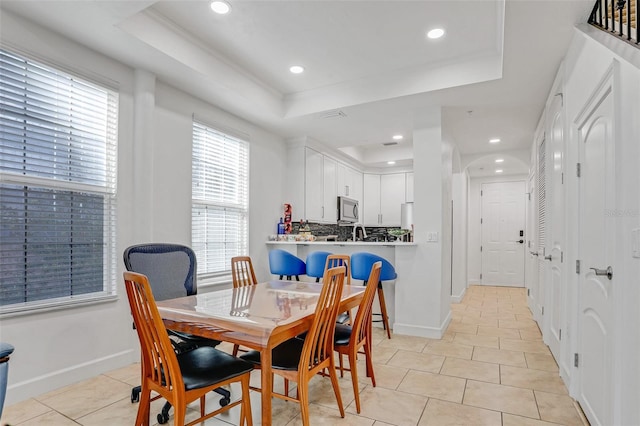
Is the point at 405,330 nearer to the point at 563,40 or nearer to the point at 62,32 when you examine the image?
the point at 563,40

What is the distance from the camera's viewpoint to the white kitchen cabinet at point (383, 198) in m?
7.03

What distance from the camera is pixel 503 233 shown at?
7777 mm

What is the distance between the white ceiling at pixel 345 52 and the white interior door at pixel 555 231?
0.44m

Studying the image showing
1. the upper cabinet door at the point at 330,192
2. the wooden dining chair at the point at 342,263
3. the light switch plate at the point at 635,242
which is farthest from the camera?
the upper cabinet door at the point at 330,192

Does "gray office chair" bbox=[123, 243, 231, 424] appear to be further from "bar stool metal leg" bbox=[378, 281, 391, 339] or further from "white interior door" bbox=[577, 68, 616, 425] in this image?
"white interior door" bbox=[577, 68, 616, 425]

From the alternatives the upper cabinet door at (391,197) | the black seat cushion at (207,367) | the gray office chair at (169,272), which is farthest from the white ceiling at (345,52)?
the upper cabinet door at (391,197)

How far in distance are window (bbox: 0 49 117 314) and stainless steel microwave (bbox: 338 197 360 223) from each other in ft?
12.1

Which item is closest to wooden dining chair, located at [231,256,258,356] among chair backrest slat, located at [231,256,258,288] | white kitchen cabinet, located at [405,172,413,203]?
chair backrest slat, located at [231,256,258,288]

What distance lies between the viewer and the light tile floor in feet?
7.08

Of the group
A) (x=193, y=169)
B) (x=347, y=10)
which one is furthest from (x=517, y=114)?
(x=193, y=169)

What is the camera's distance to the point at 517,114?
13.4 ft

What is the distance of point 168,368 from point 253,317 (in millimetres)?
439

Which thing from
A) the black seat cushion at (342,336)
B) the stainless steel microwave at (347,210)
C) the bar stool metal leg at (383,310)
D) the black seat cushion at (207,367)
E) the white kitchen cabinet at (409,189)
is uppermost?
the white kitchen cabinet at (409,189)

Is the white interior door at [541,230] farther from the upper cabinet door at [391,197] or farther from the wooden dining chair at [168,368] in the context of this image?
the wooden dining chair at [168,368]
